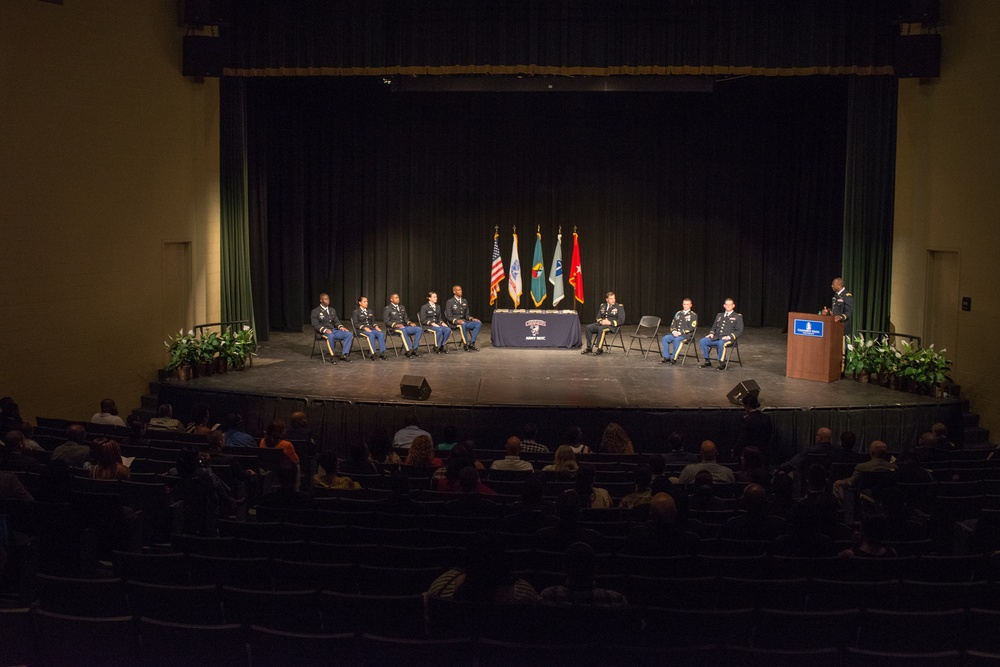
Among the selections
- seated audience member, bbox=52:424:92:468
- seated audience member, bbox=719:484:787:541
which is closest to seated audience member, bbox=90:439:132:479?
seated audience member, bbox=52:424:92:468

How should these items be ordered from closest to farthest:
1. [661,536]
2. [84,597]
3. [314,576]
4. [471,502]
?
[84,597], [314,576], [661,536], [471,502]

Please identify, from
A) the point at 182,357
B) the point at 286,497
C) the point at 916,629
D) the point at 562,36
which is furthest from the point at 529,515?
the point at 562,36

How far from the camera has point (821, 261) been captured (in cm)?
1970

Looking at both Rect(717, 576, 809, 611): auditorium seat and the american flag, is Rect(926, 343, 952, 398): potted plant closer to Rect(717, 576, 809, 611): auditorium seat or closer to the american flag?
the american flag

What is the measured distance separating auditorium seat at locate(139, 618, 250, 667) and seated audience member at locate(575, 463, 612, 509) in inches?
119

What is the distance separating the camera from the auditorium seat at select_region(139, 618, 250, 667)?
4.68 m

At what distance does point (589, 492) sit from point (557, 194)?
1365 centimetres

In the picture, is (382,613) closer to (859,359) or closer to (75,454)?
(75,454)

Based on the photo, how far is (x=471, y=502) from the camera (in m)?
6.92

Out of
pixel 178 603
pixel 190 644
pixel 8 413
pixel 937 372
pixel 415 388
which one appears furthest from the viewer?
pixel 937 372

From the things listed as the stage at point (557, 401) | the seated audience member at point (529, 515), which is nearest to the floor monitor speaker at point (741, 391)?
the stage at point (557, 401)

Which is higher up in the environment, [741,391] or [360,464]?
[741,391]

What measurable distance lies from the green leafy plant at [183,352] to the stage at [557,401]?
0.99ft

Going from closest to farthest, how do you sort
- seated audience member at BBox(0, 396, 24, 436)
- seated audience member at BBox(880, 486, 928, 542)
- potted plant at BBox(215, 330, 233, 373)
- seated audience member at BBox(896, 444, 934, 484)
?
1. seated audience member at BBox(880, 486, 928, 542)
2. seated audience member at BBox(896, 444, 934, 484)
3. seated audience member at BBox(0, 396, 24, 436)
4. potted plant at BBox(215, 330, 233, 373)
